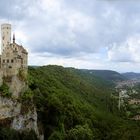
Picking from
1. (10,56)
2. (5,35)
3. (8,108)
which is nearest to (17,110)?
(8,108)

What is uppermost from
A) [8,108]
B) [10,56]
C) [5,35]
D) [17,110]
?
[5,35]

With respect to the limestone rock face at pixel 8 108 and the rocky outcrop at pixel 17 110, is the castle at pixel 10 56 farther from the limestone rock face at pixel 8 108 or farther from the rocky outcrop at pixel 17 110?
the limestone rock face at pixel 8 108

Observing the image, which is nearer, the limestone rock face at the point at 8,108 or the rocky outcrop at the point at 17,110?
the limestone rock face at the point at 8,108

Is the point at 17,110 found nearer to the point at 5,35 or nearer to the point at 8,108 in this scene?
the point at 8,108

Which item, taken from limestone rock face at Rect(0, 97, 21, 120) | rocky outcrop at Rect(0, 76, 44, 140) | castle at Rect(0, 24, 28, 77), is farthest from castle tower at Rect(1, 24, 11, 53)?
limestone rock face at Rect(0, 97, 21, 120)

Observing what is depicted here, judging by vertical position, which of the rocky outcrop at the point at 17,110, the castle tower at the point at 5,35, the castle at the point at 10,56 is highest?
the castle tower at the point at 5,35

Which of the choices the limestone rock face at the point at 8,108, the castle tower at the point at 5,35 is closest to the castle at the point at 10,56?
the castle tower at the point at 5,35

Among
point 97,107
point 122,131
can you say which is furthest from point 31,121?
point 97,107
